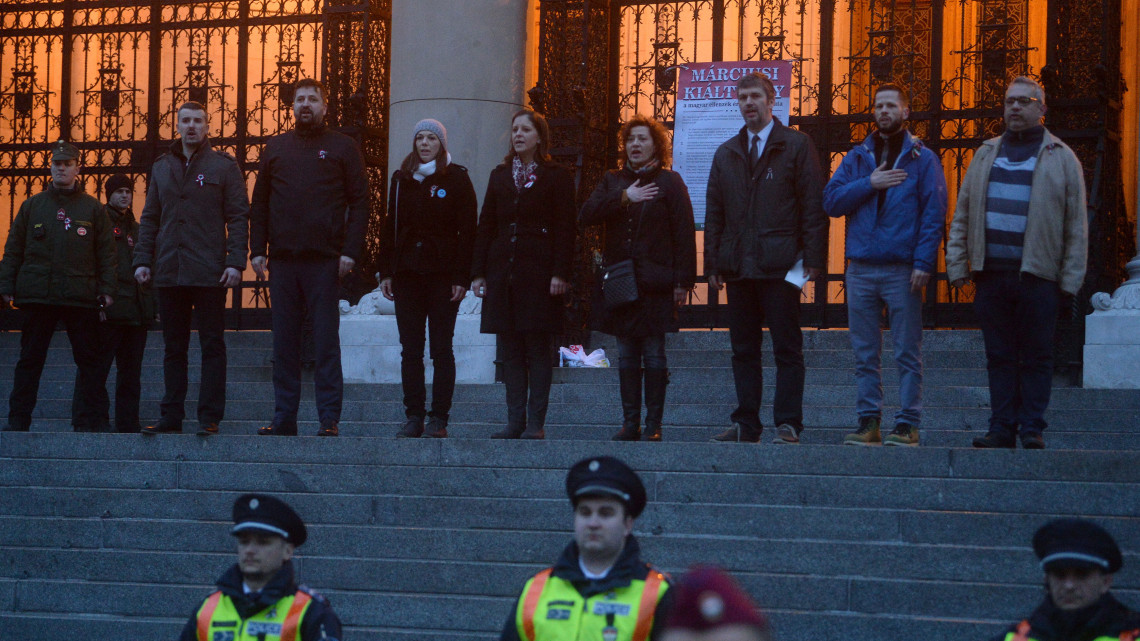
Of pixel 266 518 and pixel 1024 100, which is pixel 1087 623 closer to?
pixel 266 518

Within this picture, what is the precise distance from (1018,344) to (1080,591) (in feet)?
11.4

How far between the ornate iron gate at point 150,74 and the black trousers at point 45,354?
4088 millimetres

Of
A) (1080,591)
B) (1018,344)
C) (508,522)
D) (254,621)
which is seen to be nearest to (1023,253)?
(1018,344)

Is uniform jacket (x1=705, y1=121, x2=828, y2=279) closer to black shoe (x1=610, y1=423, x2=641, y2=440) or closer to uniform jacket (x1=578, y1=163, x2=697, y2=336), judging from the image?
uniform jacket (x1=578, y1=163, x2=697, y2=336)

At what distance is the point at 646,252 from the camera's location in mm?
8250

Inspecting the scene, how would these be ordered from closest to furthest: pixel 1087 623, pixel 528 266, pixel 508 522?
1. pixel 1087 623
2. pixel 508 522
3. pixel 528 266

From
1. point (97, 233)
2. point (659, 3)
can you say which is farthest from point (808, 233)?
point (659, 3)

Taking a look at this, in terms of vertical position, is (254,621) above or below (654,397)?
below

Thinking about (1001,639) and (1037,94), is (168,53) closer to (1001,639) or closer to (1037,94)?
(1037,94)

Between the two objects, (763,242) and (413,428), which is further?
(413,428)

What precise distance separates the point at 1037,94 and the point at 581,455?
2880 millimetres

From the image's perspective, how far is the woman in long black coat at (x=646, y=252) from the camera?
8133 mm

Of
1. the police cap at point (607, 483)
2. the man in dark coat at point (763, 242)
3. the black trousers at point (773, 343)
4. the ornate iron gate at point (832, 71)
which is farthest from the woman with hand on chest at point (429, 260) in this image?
the police cap at point (607, 483)

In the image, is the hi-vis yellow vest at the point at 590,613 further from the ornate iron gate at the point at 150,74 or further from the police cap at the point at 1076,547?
the ornate iron gate at the point at 150,74
